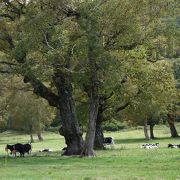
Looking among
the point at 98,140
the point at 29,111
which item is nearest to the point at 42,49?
the point at 98,140

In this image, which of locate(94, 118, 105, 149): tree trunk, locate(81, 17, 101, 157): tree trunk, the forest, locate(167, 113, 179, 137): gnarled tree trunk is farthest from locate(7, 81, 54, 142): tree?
locate(81, 17, 101, 157): tree trunk

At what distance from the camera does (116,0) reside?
2769 centimetres

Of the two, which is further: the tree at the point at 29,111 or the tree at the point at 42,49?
the tree at the point at 29,111

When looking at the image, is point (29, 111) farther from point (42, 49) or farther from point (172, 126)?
point (42, 49)

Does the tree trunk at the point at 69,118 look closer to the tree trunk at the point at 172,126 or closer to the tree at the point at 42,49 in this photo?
the tree at the point at 42,49

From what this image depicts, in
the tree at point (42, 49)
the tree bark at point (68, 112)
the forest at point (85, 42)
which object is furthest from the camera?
the tree bark at point (68, 112)

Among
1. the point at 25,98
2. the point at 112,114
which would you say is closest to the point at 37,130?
the point at 25,98

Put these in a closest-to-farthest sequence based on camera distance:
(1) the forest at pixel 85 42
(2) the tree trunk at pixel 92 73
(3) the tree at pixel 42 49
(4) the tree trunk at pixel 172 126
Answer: (2) the tree trunk at pixel 92 73
(1) the forest at pixel 85 42
(3) the tree at pixel 42 49
(4) the tree trunk at pixel 172 126

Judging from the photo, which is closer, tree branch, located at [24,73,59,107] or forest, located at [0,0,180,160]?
forest, located at [0,0,180,160]

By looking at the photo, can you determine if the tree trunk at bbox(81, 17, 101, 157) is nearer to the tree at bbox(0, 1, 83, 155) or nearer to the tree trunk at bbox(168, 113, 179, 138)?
the tree at bbox(0, 1, 83, 155)

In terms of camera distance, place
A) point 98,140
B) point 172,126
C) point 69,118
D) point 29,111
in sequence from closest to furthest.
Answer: point 69,118, point 98,140, point 172,126, point 29,111

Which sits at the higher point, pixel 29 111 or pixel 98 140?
pixel 29 111

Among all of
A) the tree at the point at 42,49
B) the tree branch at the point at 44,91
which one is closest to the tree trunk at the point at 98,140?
the tree at the point at 42,49

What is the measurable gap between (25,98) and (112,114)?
3844 cm
